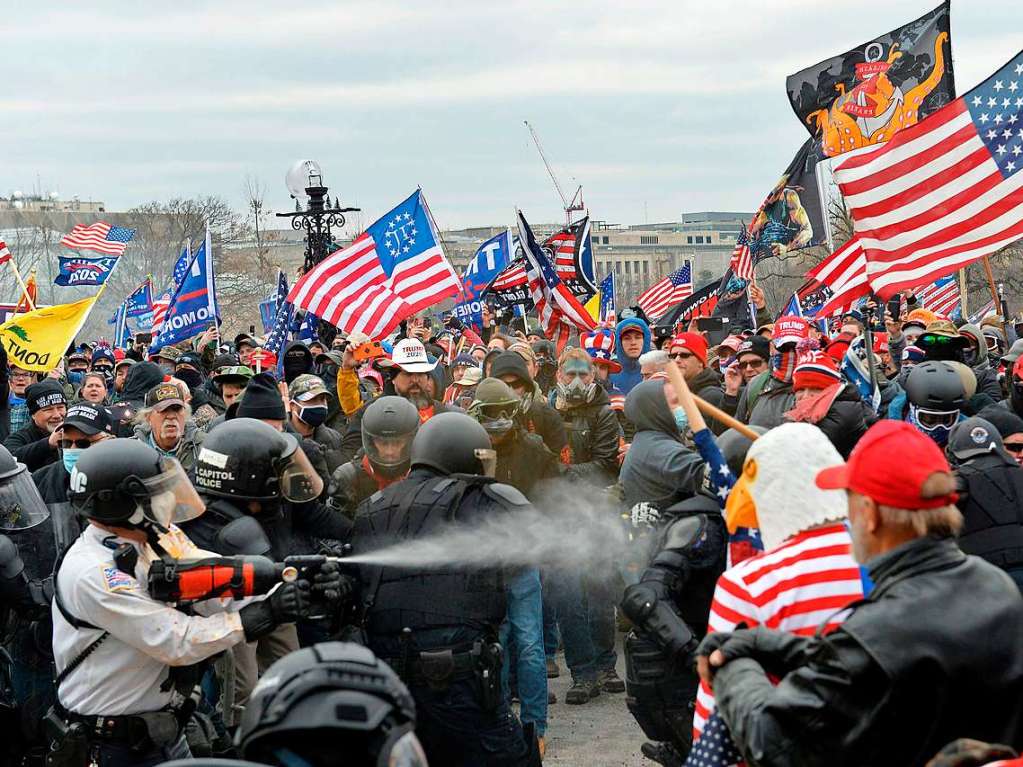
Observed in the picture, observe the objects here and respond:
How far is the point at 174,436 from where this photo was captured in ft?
29.0

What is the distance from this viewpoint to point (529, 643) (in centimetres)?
692

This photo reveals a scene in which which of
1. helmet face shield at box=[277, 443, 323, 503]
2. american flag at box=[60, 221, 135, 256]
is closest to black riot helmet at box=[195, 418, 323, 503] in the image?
helmet face shield at box=[277, 443, 323, 503]

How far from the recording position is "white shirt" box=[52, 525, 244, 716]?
477cm

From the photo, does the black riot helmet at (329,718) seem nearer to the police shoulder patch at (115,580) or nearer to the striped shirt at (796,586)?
the striped shirt at (796,586)

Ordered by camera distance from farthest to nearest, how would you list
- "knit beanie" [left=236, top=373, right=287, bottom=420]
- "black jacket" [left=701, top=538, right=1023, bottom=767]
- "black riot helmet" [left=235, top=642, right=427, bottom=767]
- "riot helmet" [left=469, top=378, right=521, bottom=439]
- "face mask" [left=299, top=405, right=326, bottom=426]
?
1. "face mask" [left=299, top=405, right=326, bottom=426]
2. "riot helmet" [left=469, top=378, right=521, bottom=439]
3. "knit beanie" [left=236, top=373, right=287, bottom=420]
4. "black jacket" [left=701, top=538, right=1023, bottom=767]
5. "black riot helmet" [left=235, top=642, right=427, bottom=767]

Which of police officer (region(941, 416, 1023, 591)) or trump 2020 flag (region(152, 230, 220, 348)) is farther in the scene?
trump 2020 flag (region(152, 230, 220, 348))

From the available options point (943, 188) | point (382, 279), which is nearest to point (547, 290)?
point (382, 279)

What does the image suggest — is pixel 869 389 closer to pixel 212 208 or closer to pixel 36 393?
pixel 36 393

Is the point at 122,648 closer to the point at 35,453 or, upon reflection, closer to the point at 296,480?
the point at 296,480

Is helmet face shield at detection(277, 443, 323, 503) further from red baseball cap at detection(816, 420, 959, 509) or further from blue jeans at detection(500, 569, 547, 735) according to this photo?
red baseball cap at detection(816, 420, 959, 509)

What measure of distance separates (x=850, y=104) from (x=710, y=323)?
443 centimetres

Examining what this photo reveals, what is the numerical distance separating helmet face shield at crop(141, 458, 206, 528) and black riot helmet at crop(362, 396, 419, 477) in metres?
1.64

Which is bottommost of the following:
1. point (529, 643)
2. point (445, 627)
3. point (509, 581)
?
point (529, 643)

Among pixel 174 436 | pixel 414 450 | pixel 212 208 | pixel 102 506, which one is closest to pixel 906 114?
pixel 174 436
